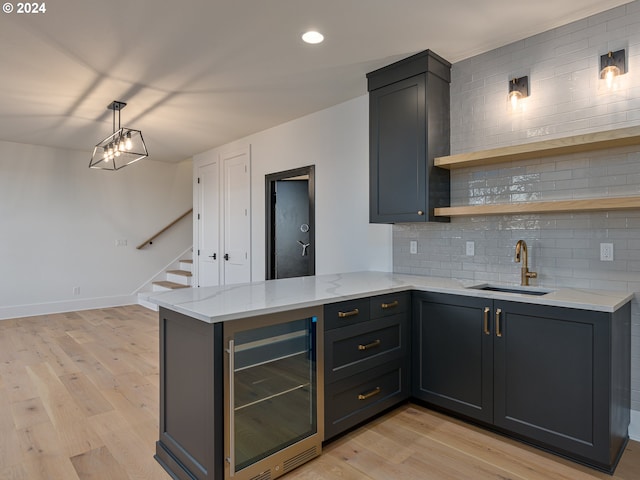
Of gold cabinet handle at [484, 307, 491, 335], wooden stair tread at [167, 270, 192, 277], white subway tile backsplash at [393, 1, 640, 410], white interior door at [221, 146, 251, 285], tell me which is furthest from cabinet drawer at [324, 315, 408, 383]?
wooden stair tread at [167, 270, 192, 277]

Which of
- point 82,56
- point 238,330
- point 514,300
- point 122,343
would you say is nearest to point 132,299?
point 122,343

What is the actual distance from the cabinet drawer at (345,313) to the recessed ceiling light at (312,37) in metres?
1.85

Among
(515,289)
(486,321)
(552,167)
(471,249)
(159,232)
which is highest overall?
(552,167)

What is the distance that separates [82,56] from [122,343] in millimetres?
3138

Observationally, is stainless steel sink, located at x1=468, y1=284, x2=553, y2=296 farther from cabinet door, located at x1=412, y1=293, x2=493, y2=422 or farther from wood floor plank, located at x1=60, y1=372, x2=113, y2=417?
wood floor plank, located at x1=60, y1=372, x2=113, y2=417

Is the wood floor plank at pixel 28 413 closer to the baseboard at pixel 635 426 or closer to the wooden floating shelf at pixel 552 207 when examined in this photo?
the wooden floating shelf at pixel 552 207

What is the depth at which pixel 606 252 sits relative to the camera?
2.46m

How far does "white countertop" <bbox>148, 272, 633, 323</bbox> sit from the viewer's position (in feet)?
6.30

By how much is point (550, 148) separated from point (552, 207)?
0.37 metres

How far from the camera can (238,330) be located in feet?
6.05

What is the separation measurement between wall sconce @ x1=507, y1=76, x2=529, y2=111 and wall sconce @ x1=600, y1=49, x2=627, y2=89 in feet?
1.50

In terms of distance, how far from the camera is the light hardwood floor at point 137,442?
6.86 feet

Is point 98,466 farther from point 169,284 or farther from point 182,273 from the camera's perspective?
point 182,273

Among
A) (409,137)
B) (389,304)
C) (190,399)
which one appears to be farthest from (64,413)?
(409,137)
